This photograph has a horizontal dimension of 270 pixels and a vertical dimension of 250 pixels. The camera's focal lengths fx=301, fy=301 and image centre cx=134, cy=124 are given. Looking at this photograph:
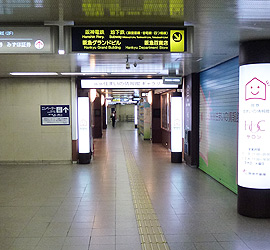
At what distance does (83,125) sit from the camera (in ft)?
30.9

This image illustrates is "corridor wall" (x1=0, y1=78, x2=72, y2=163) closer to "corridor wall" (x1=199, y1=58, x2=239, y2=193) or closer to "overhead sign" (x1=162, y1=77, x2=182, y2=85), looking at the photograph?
"overhead sign" (x1=162, y1=77, x2=182, y2=85)

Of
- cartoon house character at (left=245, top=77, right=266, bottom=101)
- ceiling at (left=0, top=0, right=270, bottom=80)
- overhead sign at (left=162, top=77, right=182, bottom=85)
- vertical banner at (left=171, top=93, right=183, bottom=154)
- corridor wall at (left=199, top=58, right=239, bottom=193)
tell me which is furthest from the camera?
vertical banner at (left=171, top=93, right=183, bottom=154)

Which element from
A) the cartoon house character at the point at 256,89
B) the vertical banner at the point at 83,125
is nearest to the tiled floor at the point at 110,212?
the vertical banner at the point at 83,125

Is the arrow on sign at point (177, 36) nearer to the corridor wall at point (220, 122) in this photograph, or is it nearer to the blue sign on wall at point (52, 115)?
the corridor wall at point (220, 122)

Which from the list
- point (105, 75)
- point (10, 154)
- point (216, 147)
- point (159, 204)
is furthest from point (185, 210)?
point (10, 154)

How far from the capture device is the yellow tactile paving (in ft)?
12.6

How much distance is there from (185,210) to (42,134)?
19.4 ft

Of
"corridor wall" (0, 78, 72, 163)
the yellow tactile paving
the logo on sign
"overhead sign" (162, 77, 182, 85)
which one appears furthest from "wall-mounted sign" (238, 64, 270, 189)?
"corridor wall" (0, 78, 72, 163)

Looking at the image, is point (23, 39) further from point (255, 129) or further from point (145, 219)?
point (255, 129)

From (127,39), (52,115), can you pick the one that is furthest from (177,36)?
(52,115)

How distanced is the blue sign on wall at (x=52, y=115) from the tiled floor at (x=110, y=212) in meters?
1.66

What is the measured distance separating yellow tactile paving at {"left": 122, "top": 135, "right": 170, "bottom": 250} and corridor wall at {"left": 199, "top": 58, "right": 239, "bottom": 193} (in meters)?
1.80

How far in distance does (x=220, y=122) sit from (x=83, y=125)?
172 inches

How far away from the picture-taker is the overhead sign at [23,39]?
3711mm
